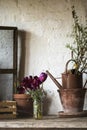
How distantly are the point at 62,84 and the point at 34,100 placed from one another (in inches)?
7.2

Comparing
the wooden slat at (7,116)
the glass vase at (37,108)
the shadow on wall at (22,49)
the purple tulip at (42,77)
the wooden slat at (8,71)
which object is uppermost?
the shadow on wall at (22,49)

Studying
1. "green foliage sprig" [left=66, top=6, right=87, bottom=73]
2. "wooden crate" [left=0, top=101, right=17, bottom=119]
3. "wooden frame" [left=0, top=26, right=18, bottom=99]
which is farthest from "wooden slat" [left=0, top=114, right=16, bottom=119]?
"green foliage sprig" [left=66, top=6, right=87, bottom=73]

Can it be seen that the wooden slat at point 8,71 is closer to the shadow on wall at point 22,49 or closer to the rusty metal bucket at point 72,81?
the shadow on wall at point 22,49

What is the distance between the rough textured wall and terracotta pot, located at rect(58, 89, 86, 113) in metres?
0.17

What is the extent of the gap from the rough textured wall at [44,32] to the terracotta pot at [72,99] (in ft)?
0.56

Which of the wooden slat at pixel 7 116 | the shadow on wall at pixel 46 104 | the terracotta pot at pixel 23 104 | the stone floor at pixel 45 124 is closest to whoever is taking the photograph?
the stone floor at pixel 45 124

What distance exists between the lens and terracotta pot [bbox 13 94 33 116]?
Result: 5.64 feet

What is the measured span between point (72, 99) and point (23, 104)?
29cm

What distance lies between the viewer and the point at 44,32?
1859 mm

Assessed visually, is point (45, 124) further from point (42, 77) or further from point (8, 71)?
point (8, 71)

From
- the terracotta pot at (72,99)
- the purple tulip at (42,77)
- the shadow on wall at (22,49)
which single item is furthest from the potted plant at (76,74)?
the shadow on wall at (22,49)

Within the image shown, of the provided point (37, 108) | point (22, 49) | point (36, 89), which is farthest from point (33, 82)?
point (22, 49)

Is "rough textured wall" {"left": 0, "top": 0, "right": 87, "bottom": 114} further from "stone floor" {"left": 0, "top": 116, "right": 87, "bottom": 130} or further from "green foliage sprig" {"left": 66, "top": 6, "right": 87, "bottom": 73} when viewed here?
"stone floor" {"left": 0, "top": 116, "right": 87, "bottom": 130}

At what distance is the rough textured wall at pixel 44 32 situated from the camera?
1.84m
